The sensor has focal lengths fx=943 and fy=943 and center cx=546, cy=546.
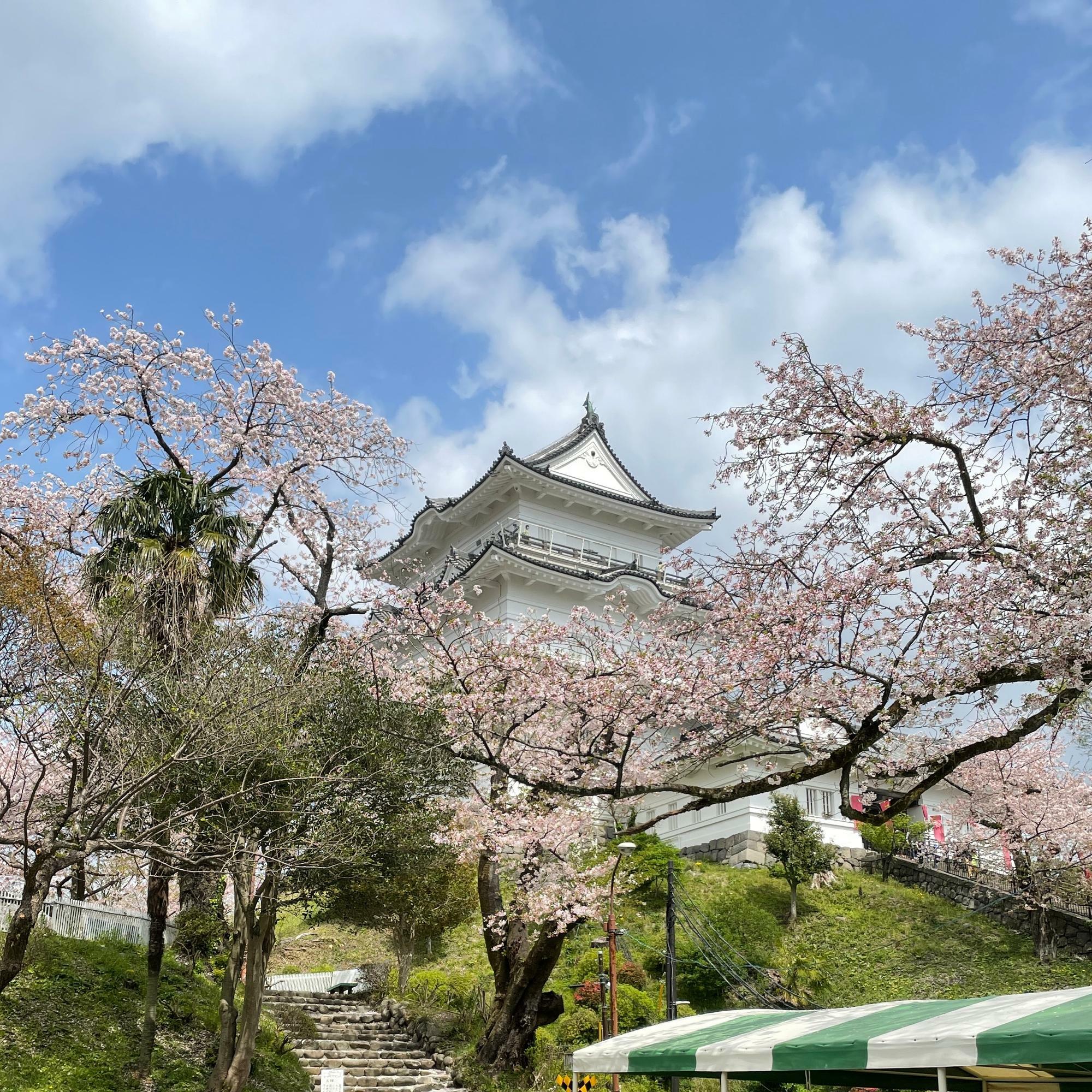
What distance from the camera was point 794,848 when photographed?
2389 cm

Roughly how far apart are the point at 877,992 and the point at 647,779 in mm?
8068

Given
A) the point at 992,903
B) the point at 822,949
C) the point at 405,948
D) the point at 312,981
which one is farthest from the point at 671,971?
the point at 312,981

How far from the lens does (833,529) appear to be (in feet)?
32.7

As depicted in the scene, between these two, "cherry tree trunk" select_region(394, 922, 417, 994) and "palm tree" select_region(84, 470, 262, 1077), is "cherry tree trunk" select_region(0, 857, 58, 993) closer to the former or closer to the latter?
"palm tree" select_region(84, 470, 262, 1077)

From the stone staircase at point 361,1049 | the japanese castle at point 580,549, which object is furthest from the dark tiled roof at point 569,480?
the stone staircase at point 361,1049

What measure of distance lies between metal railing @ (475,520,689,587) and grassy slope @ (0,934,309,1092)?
59.2ft

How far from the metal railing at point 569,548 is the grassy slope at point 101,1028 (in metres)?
18.1

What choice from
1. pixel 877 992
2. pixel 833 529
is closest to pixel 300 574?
pixel 833 529

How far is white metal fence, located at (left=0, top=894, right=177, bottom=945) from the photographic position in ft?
54.3

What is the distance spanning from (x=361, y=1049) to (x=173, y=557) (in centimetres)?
1148

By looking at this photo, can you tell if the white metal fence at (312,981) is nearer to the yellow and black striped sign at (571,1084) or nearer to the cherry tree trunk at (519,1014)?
the cherry tree trunk at (519,1014)

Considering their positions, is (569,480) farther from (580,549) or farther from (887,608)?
(887,608)

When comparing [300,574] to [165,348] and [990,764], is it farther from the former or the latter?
[990,764]

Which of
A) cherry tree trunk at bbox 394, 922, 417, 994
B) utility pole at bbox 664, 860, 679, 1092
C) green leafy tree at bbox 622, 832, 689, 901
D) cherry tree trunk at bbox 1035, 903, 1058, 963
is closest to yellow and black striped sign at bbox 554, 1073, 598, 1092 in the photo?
utility pole at bbox 664, 860, 679, 1092
